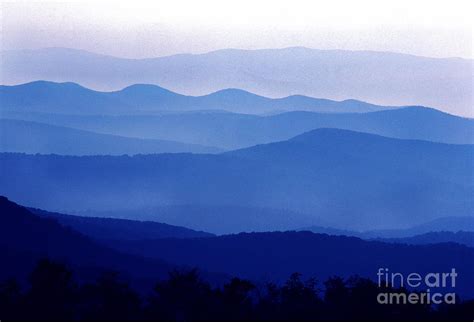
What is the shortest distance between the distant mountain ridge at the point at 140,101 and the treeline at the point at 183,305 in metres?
3.54

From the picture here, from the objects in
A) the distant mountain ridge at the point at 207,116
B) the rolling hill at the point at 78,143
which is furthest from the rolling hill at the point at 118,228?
the distant mountain ridge at the point at 207,116

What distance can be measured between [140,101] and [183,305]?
4215 millimetres

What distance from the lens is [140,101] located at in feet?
41.1

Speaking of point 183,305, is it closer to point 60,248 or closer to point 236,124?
point 236,124

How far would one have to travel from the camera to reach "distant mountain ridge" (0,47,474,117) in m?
11.9

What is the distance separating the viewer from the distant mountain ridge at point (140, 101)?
12.2 meters

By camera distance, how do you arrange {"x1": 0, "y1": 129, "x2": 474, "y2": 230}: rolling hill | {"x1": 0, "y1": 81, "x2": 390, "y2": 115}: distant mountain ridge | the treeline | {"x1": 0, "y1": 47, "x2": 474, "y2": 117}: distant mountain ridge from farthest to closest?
{"x1": 0, "y1": 129, "x2": 474, "y2": 230}: rolling hill < {"x1": 0, "y1": 81, "x2": 390, "y2": 115}: distant mountain ridge < {"x1": 0, "y1": 47, "x2": 474, "y2": 117}: distant mountain ridge < the treeline

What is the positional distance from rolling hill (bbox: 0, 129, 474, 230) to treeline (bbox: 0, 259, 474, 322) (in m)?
3.02

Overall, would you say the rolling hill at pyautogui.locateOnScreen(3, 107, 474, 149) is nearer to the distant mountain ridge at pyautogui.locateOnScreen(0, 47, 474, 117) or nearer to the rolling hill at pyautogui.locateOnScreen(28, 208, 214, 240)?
the distant mountain ridge at pyautogui.locateOnScreen(0, 47, 474, 117)

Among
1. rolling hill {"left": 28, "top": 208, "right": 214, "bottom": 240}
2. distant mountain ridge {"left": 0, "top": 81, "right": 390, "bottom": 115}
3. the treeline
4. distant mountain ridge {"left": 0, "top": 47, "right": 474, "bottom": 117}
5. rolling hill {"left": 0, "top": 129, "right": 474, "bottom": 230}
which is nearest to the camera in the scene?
the treeline

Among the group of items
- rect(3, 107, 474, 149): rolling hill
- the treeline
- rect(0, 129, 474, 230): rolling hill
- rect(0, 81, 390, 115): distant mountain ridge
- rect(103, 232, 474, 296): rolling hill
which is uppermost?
rect(0, 81, 390, 115): distant mountain ridge

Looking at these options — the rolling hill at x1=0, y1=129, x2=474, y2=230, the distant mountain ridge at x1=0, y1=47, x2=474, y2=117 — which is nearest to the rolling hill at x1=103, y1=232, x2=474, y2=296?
the rolling hill at x1=0, y1=129, x2=474, y2=230

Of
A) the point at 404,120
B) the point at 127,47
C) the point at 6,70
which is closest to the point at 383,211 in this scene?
the point at 404,120

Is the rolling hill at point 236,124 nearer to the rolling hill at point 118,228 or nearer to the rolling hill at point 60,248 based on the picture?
the rolling hill at point 118,228
